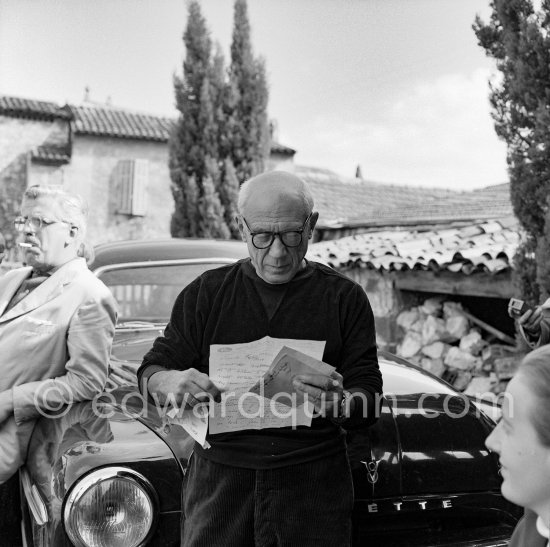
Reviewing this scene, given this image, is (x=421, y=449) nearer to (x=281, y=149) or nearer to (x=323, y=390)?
(x=323, y=390)

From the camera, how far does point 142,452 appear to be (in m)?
2.17

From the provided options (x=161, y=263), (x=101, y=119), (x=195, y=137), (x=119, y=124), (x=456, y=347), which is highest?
(x=101, y=119)

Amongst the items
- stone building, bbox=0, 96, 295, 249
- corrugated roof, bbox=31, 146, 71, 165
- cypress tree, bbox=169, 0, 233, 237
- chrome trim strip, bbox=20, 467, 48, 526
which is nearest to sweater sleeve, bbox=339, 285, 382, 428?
chrome trim strip, bbox=20, 467, 48, 526

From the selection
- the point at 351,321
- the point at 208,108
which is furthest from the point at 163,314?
the point at 208,108

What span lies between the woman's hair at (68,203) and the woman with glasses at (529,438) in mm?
1922

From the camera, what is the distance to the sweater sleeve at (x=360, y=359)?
184 cm

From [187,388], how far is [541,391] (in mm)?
928

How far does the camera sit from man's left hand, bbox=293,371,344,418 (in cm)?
170

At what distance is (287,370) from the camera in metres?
1.70

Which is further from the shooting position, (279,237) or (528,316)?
(528,316)

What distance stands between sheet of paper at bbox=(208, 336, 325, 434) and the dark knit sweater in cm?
4

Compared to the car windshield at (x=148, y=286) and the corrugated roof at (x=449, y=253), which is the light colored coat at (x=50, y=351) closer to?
the car windshield at (x=148, y=286)

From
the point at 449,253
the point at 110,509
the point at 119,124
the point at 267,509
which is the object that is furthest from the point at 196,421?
the point at 119,124

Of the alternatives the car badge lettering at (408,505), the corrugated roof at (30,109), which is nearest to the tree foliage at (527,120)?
the car badge lettering at (408,505)
